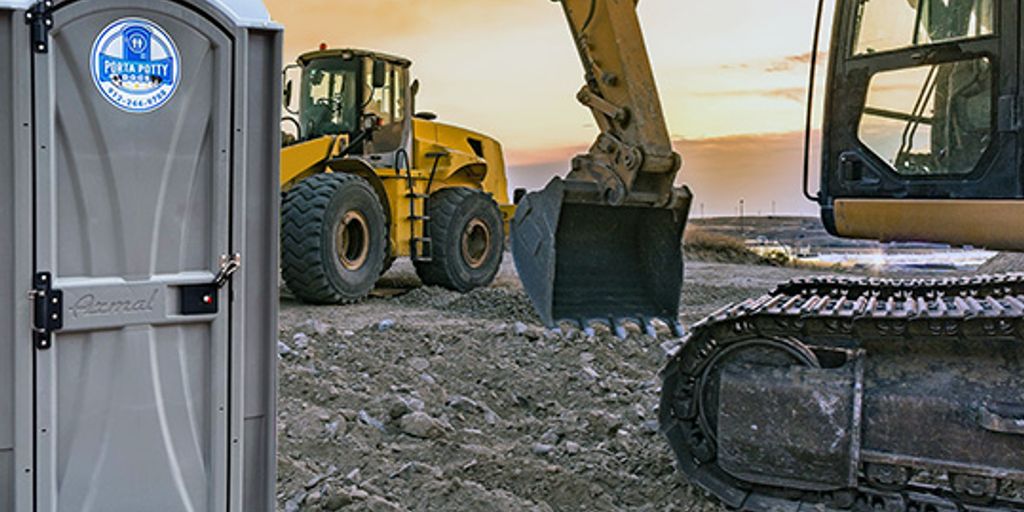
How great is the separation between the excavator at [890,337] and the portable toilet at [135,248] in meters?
1.87

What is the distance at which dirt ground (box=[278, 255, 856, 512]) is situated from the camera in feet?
12.5

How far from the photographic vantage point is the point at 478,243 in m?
11.4

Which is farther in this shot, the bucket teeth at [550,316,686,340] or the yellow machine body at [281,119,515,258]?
the yellow machine body at [281,119,515,258]

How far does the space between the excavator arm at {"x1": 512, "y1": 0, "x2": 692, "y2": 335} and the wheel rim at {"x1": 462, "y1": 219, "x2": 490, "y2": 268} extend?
12.6ft

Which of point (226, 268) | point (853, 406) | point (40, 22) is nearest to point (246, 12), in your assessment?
point (40, 22)

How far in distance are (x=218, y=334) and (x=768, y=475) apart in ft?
7.03

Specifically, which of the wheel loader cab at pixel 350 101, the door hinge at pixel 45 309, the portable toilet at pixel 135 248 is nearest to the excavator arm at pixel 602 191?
the wheel loader cab at pixel 350 101

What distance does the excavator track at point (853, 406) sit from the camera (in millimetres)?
3658

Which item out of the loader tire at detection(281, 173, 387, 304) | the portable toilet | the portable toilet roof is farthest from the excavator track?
the loader tire at detection(281, 173, 387, 304)

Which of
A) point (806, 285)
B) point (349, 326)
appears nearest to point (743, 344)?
point (806, 285)

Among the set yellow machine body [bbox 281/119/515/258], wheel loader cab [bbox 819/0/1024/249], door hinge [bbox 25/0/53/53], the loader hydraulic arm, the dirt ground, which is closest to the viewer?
door hinge [bbox 25/0/53/53]

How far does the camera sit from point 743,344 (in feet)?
13.0

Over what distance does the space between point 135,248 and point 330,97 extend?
26.8ft

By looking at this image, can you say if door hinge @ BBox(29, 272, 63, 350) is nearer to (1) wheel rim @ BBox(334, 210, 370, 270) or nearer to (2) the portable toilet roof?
(2) the portable toilet roof
